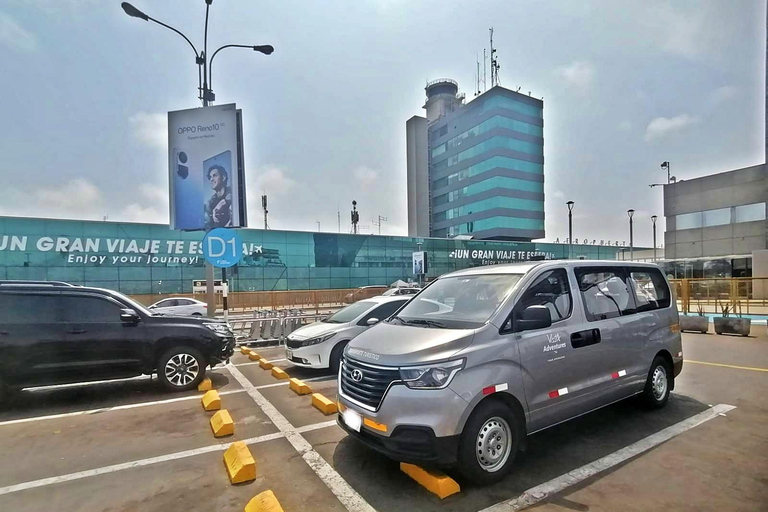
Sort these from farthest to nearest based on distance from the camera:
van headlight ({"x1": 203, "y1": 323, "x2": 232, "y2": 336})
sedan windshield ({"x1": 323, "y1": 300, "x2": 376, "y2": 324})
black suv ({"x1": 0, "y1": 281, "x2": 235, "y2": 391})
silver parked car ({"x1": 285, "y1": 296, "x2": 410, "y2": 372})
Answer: sedan windshield ({"x1": 323, "y1": 300, "x2": 376, "y2": 324}) < silver parked car ({"x1": 285, "y1": 296, "x2": 410, "y2": 372}) < van headlight ({"x1": 203, "y1": 323, "x2": 232, "y2": 336}) < black suv ({"x1": 0, "y1": 281, "x2": 235, "y2": 391})

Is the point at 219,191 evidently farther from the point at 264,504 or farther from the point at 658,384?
the point at 658,384

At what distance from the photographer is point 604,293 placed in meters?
4.92

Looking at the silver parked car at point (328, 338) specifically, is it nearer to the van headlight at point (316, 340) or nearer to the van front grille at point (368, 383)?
the van headlight at point (316, 340)

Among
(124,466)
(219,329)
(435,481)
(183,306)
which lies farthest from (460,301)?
(183,306)

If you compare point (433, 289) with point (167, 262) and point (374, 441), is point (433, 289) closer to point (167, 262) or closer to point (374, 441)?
point (374, 441)

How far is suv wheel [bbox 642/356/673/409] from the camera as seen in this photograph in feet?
17.3

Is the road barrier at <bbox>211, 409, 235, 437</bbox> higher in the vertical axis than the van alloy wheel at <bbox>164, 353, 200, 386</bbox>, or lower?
lower

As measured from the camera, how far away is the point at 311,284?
121 feet

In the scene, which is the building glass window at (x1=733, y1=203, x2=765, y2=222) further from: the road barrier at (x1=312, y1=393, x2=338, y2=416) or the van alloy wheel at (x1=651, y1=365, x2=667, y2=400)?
the road barrier at (x1=312, y1=393, x2=338, y2=416)

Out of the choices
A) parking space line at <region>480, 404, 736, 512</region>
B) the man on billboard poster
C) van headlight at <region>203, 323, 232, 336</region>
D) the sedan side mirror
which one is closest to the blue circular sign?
van headlight at <region>203, 323, 232, 336</region>

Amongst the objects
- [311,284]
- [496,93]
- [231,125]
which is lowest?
[311,284]

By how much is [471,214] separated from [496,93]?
20.7m

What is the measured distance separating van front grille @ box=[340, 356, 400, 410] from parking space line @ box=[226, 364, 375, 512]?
0.74m

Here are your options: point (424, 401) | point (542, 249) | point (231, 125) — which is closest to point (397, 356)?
point (424, 401)
